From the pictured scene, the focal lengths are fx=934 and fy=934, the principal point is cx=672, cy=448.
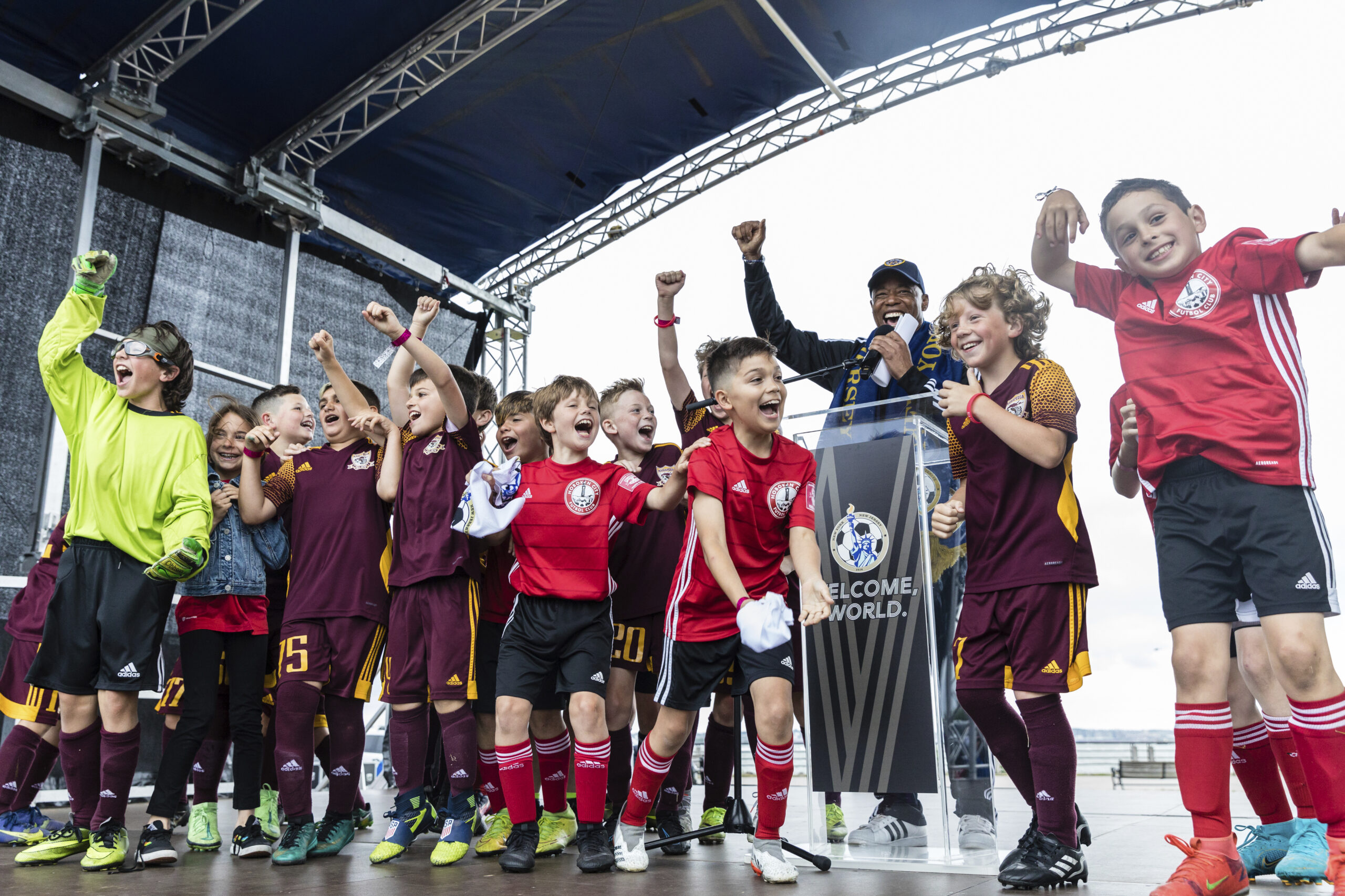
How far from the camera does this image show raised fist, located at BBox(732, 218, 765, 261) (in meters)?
3.43

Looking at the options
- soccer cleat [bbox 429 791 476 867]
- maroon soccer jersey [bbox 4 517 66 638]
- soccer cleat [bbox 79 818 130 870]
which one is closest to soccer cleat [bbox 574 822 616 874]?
soccer cleat [bbox 429 791 476 867]

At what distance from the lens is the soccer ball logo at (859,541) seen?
2.51 metres

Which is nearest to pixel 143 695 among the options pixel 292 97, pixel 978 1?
pixel 292 97

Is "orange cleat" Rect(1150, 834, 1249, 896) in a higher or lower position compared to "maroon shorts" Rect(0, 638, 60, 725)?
lower

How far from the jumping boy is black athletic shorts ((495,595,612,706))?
912 mm

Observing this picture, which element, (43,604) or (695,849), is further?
(43,604)

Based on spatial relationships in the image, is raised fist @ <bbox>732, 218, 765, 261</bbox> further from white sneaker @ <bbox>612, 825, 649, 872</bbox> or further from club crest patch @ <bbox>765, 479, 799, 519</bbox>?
white sneaker @ <bbox>612, 825, 649, 872</bbox>

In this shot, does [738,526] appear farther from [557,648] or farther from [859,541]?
[557,648]

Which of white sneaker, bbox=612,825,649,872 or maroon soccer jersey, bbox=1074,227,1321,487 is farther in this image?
white sneaker, bbox=612,825,649,872

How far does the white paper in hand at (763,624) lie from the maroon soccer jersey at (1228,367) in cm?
84

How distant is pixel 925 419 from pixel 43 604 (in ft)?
10.4

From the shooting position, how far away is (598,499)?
109 inches

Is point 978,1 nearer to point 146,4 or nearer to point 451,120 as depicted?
point 451,120

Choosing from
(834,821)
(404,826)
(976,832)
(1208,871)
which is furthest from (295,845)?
(1208,871)
